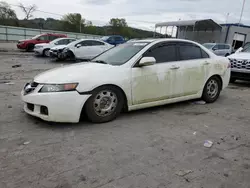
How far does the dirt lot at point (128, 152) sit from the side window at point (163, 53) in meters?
1.14

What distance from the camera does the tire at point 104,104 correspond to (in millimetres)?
3743

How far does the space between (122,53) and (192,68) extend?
1612 millimetres

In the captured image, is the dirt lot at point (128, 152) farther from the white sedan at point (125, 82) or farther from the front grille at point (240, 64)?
the front grille at point (240, 64)

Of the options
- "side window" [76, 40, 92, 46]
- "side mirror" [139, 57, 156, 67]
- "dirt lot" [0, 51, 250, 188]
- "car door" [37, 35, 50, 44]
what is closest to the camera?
"dirt lot" [0, 51, 250, 188]

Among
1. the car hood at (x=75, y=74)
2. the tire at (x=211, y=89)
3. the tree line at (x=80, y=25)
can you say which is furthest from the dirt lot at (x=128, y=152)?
the tree line at (x=80, y=25)

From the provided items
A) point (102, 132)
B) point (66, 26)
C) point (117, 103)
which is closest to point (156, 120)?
point (117, 103)

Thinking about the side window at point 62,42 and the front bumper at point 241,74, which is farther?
the side window at point 62,42

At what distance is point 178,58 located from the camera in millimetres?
4797

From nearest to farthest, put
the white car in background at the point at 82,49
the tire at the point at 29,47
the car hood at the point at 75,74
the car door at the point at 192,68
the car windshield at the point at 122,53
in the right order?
1. the car hood at the point at 75,74
2. the car windshield at the point at 122,53
3. the car door at the point at 192,68
4. the white car in background at the point at 82,49
5. the tire at the point at 29,47

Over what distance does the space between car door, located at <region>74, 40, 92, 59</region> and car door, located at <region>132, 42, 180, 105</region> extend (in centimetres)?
1047

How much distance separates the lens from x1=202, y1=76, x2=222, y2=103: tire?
540 centimetres

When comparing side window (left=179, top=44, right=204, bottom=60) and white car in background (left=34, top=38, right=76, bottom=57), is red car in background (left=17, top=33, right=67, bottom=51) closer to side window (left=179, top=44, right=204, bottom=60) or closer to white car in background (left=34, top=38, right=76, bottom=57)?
white car in background (left=34, top=38, right=76, bottom=57)

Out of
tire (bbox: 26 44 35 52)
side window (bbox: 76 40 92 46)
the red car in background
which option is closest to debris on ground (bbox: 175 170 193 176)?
side window (bbox: 76 40 92 46)

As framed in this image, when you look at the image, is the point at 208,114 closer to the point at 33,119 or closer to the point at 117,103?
the point at 117,103
